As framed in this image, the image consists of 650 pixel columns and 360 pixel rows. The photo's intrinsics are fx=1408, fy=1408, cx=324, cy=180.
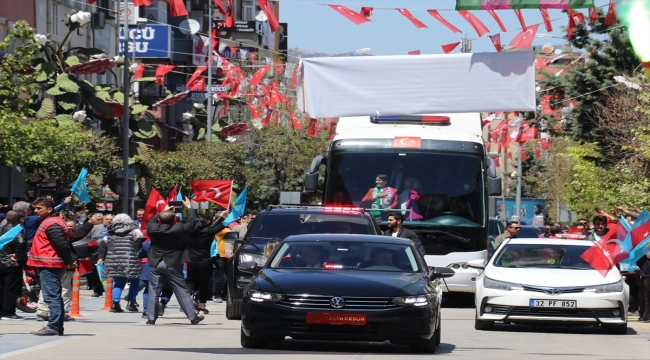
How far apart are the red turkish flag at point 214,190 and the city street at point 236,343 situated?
28.7 ft

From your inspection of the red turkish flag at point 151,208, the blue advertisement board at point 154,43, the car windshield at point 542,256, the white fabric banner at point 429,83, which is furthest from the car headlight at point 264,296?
the blue advertisement board at point 154,43

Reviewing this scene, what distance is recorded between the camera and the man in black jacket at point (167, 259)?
59.0 feet

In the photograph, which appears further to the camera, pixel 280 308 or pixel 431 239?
pixel 431 239

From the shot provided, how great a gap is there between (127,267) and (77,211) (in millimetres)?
4987

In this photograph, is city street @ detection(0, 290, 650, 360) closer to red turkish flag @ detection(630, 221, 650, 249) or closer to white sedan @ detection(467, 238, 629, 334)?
white sedan @ detection(467, 238, 629, 334)

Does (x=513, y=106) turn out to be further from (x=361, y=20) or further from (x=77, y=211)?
(x=77, y=211)

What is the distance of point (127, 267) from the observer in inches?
840

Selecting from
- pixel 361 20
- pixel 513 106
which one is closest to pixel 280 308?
pixel 513 106

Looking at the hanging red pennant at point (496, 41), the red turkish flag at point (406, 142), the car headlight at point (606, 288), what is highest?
the hanging red pennant at point (496, 41)

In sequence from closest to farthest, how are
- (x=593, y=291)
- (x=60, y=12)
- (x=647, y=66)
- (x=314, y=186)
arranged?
1. (x=647, y=66)
2. (x=593, y=291)
3. (x=314, y=186)
4. (x=60, y=12)

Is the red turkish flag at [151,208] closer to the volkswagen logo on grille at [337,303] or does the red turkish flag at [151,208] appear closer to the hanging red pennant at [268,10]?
the hanging red pennant at [268,10]

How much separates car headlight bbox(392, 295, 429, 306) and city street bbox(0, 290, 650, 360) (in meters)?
0.51

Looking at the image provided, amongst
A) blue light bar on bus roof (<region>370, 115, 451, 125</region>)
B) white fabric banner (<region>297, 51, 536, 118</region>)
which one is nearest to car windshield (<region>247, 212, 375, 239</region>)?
white fabric banner (<region>297, 51, 536, 118</region>)

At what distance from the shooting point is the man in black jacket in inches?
708
